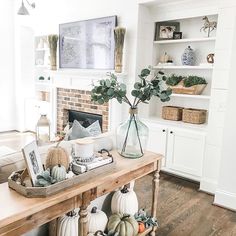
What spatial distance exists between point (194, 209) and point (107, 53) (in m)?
2.59

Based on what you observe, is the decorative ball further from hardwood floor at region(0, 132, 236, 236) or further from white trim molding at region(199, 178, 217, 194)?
white trim molding at region(199, 178, 217, 194)

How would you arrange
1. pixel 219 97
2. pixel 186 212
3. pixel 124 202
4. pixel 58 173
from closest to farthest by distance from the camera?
pixel 58 173, pixel 124 202, pixel 186 212, pixel 219 97

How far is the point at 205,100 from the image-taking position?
12.0ft

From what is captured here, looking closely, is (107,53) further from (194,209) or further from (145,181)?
(194,209)

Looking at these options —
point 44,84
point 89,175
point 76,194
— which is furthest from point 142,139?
point 44,84

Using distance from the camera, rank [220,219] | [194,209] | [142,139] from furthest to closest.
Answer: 1. [194,209]
2. [220,219]
3. [142,139]

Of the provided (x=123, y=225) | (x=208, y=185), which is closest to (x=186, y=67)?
(x=208, y=185)

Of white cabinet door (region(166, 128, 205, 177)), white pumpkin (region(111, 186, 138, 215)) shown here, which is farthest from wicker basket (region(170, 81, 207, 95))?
white pumpkin (region(111, 186, 138, 215))

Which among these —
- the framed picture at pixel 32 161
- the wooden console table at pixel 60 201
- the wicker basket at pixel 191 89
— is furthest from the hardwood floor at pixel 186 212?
the framed picture at pixel 32 161

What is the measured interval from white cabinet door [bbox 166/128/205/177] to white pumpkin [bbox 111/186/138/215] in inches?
60.0

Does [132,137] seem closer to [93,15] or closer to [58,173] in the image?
[58,173]

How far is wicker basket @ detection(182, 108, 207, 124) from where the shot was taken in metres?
3.52

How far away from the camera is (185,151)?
11.3ft

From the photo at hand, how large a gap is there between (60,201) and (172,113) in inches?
109
